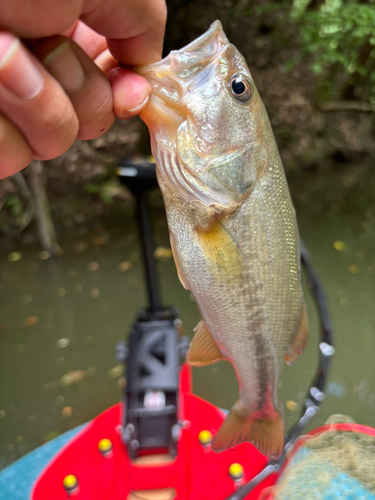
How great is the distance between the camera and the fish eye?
95 cm

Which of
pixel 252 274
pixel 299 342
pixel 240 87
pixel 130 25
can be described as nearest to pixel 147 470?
pixel 299 342

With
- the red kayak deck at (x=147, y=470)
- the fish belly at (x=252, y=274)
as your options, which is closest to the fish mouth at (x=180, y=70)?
the fish belly at (x=252, y=274)

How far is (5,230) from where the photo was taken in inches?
186

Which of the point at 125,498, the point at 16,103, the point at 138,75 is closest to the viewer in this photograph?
the point at 16,103

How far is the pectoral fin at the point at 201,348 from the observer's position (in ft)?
3.68

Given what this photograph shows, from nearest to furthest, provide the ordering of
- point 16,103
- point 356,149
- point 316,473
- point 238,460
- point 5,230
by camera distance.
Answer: point 16,103 → point 316,473 → point 238,460 → point 5,230 → point 356,149

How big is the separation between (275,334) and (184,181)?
53cm

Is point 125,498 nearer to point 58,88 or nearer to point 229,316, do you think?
point 229,316

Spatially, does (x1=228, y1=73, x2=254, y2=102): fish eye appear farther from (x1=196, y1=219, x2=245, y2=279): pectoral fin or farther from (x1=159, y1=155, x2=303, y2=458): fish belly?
(x1=196, y1=219, x2=245, y2=279): pectoral fin

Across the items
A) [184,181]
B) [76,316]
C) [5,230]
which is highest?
[184,181]

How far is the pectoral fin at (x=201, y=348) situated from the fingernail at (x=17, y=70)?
2.48 ft

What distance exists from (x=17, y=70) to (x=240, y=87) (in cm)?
54

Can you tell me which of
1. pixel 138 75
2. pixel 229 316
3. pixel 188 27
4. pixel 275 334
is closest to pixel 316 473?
pixel 275 334

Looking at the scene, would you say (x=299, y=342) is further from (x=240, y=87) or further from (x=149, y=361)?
(x=149, y=361)
